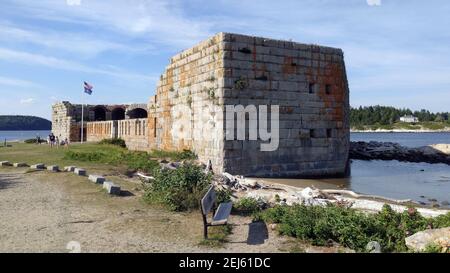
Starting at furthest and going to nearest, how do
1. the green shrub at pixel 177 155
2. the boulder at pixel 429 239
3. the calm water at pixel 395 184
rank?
the green shrub at pixel 177 155
the calm water at pixel 395 184
the boulder at pixel 429 239

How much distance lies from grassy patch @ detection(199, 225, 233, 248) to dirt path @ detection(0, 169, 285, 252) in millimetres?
111

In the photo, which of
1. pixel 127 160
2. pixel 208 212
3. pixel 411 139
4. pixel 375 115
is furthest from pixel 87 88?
pixel 375 115

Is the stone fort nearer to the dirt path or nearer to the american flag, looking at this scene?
the dirt path

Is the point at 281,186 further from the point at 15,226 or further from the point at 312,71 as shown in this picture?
the point at 15,226

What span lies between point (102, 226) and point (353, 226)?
409cm

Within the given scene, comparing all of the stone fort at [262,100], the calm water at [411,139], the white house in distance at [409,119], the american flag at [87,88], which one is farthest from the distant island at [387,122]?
the stone fort at [262,100]

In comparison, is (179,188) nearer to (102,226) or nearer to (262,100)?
(102,226)

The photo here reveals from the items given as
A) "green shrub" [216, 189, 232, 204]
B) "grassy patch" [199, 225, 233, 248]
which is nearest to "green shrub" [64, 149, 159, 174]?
"green shrub" [216, 189, 232, 204]

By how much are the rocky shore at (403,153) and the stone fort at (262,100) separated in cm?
1112

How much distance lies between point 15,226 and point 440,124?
14172 centimetres

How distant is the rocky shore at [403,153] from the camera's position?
2653 cm

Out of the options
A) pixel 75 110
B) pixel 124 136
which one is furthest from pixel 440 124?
pixel 124 136

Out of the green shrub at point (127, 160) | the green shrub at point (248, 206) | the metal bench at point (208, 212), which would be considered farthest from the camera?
the green shrub at point (127, 160)

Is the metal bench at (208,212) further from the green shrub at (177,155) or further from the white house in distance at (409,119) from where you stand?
the white house in distance at (409,119)
